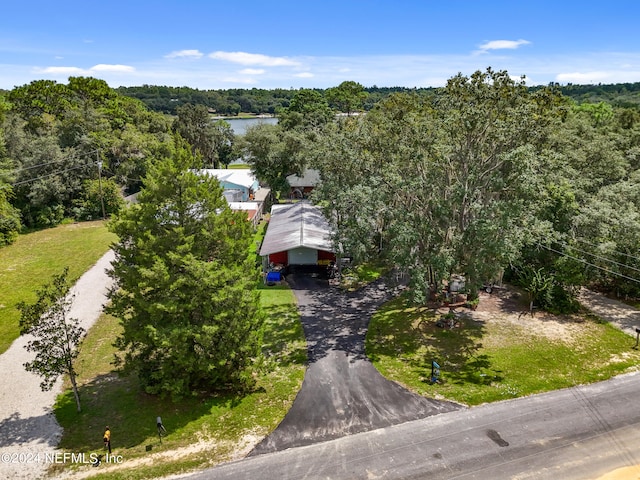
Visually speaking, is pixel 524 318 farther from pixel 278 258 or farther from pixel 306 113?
pixel 306 113

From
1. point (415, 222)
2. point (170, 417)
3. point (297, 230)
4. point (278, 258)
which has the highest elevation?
point (415, 222)

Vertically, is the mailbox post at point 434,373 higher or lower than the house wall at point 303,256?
lower

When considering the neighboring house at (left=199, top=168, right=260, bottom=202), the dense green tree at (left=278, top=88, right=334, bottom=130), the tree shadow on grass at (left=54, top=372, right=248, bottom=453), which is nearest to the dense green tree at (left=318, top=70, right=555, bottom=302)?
the tree shadow on grass at (left=54, top=372, right=248, bottom=453)

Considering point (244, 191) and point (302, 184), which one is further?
point (302, 184)

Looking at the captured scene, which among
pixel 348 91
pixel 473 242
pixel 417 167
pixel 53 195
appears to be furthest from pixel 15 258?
pixel 348 91

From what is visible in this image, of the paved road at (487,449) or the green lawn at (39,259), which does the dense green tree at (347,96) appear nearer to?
the green lawn at (39,259)

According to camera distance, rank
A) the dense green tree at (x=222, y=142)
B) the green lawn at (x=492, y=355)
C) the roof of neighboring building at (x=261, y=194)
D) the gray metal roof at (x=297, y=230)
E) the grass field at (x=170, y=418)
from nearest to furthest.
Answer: the grass field at (x=170, y=418) → the green lawn at (x=492, y=355) → the gray metal roof at (x=297, y=230) → the roof of neighboring building at (x=261, y=194) → the dense green tree at (x=222, y=142)

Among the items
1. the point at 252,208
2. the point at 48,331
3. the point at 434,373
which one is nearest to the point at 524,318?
the point at 434,373

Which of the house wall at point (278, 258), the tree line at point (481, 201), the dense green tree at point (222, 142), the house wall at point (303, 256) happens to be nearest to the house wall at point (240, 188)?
the dense green tree at point (222, 142)
